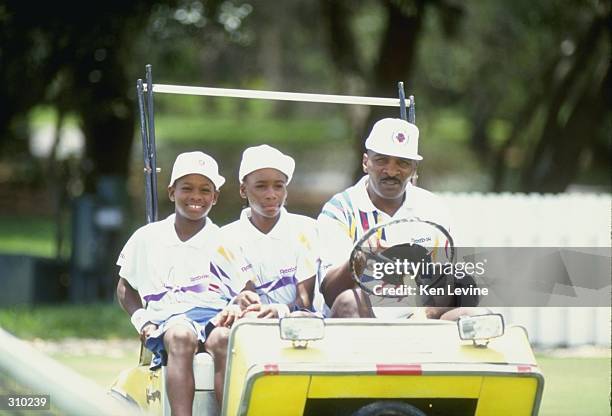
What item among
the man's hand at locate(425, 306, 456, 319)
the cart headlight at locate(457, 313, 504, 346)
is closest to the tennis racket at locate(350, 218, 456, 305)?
the man's hand at locate(425, 306, 456, 319)

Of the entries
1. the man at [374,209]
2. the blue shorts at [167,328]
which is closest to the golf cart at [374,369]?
the blue shorts at [167,328]

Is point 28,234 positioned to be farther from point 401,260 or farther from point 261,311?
point 401,260

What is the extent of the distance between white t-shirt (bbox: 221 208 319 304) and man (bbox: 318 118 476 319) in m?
0.09

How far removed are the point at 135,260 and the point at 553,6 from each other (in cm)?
1458

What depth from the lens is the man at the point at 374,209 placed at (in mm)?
5617

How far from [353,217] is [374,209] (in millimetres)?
104

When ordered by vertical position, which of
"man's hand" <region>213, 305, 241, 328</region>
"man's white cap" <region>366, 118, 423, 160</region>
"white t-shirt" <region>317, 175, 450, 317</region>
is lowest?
"man's hand" <region>213, 305, 241, 328</region>

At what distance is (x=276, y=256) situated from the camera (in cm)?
585

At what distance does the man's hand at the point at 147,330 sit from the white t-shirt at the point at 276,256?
1.69 feet

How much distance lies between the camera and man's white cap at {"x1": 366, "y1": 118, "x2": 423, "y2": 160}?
5802 mm

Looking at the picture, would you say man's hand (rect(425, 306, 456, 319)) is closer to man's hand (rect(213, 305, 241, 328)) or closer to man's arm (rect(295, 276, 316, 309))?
man's arm (rect(295, 276, 316, 309))

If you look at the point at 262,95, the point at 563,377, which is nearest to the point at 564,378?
the point at 563,377

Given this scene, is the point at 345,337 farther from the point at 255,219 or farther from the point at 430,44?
the point at 430,44

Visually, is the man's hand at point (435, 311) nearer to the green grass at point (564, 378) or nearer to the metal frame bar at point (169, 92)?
the metal frame bar at point (169, 92)
